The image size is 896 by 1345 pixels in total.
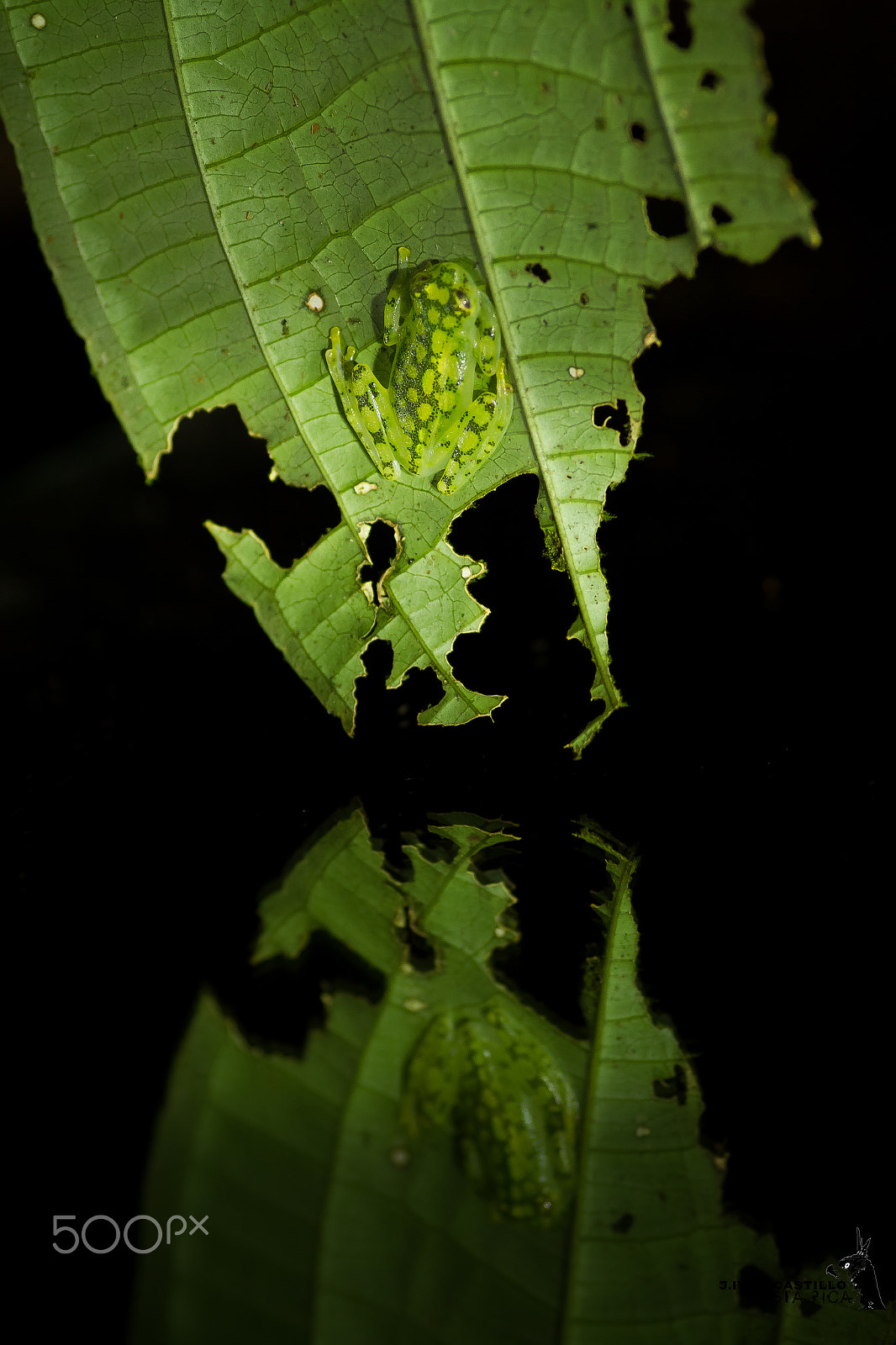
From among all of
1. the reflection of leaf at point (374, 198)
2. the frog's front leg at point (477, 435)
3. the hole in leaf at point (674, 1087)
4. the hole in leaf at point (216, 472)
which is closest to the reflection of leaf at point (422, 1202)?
the hole in leaf at point (674, 1087)

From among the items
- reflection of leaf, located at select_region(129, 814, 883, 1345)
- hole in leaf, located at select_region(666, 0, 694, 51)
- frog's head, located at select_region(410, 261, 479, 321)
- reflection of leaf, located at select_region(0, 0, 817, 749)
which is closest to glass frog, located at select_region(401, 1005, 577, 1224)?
reflection of leaf, located at select_region(129, 814, 883, 1345)

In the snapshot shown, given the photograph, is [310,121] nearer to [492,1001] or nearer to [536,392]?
[536,392]

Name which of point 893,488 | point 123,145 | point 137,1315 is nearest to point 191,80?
point 123,145

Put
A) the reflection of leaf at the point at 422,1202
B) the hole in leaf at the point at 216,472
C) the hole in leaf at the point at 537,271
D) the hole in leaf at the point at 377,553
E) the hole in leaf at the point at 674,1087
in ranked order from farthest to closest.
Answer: the hole in leaf at the point at 216,472
the hole in leaf at the point at 377,553
the hole in leaf at the point at 537,271
the hole in leaf at the point at 674,1087
the reflection of leaf at the point at 422,1202

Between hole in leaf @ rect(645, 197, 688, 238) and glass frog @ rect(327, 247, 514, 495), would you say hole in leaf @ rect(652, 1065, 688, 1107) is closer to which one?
glass frog @ rect(327, 247, 514, 495)

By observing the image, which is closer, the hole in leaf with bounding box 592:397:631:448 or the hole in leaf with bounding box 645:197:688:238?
the hole in leaf with bounding box 645:197:688:238

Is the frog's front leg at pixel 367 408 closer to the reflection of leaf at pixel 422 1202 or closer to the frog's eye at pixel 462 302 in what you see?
the frog's eye at pixel 462 302

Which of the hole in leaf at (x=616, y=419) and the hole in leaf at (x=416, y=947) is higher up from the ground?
the hole in leaf at (x=616, y=419)
